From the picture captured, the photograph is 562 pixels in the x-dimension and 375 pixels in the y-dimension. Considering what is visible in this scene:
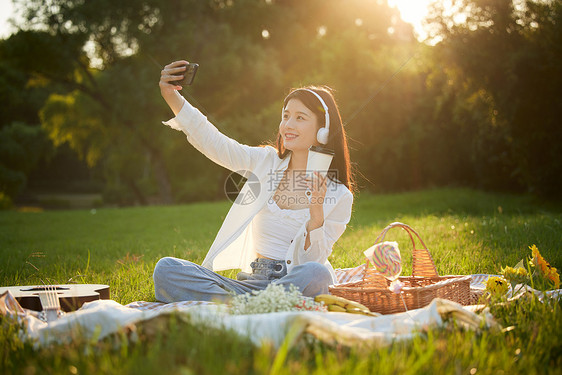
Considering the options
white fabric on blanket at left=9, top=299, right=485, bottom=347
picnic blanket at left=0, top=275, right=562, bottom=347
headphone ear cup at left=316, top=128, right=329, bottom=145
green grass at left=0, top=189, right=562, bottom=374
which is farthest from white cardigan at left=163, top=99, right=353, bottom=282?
white fabric on blanket at left=9, top=299, right=485, bottom=347

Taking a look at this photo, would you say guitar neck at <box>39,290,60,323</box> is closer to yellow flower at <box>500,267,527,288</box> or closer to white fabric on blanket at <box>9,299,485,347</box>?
white fabric on blanket at <box>9,299,485,347</box>

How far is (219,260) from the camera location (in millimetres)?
3762

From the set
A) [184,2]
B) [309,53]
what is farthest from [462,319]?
[309,53]

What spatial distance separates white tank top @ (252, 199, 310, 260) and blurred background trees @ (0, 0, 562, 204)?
7.98 metres

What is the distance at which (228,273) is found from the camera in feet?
16.3

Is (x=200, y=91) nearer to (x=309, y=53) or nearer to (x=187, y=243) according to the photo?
(x=309, y=53)

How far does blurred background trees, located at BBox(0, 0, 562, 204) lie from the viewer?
34.1 ft

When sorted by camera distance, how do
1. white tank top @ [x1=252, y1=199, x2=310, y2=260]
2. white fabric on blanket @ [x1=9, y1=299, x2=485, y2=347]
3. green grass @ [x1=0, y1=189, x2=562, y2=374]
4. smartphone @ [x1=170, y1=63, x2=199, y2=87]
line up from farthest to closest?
white tank top @ [x1=252, y1=199, x2=310, y2=260]
smartphone @ [x1=170, y1=63, x2=199, y2=87]
white fabric on blanket @ [x1=9, y1=299, x2=485, y2=347]
green grass @ [x1=0, y1=189, x2=562, y2=374]

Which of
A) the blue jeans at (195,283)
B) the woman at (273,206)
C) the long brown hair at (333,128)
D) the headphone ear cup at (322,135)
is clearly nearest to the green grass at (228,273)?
the blue jeans at (195,283)

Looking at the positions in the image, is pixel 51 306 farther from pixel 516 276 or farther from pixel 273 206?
pixel 516 276

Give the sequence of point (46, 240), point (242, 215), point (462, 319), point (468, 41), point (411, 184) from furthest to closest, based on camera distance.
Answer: point (411, 184), point (468, 41), point (46, 240), point (242, 215), point (462, 319)

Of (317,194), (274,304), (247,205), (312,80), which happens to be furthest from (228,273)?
(312,80)

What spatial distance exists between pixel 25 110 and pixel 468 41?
25.8 m

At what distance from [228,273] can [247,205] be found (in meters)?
1.43
